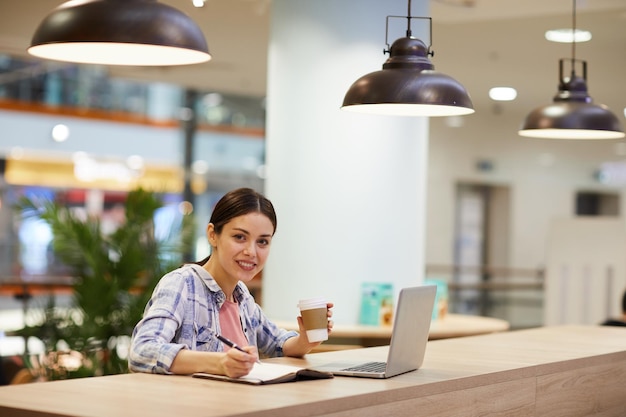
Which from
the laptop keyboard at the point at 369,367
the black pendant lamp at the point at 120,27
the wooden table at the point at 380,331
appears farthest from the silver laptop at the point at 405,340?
the wooden table at the point at 380,331

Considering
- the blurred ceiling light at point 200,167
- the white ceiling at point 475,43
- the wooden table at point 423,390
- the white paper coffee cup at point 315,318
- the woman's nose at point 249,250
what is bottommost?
the wooden table at point 423,390

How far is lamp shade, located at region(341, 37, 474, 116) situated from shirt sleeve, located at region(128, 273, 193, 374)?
1042 millimetres

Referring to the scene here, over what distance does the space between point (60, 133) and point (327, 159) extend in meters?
10.3

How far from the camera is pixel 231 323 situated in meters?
3.51

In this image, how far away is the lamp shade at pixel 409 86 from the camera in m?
3.73

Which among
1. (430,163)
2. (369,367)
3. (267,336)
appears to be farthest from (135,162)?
(369,367)

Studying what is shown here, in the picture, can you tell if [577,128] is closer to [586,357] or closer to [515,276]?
[586,357]

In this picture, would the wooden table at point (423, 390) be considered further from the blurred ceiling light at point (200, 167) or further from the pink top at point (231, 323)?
the blurred ceiling light at point (200, 167)

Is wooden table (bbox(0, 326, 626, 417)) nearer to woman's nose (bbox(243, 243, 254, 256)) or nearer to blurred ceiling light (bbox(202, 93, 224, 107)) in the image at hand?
woman's nose (bbox(243, 243, 254, 256))

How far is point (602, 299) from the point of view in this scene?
11.0 meters

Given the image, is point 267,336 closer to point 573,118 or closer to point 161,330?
point 161,330

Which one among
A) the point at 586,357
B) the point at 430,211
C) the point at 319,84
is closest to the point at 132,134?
the point at 430,211

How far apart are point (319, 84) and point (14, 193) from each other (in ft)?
34.1

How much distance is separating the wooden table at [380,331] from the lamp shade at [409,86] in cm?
201
